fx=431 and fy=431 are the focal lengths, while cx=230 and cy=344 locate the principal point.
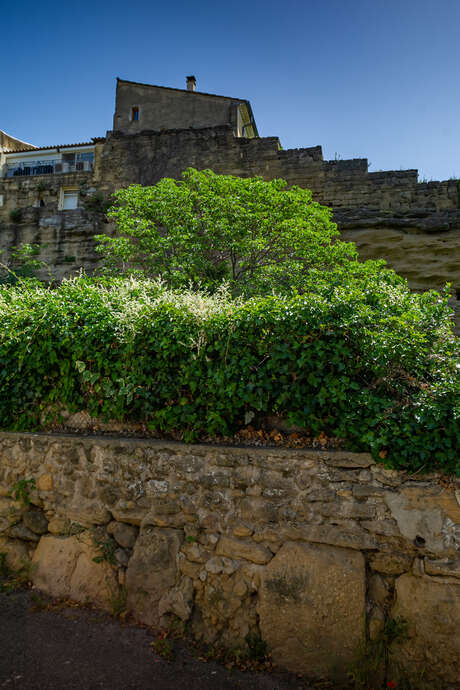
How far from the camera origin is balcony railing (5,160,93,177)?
2069 cm

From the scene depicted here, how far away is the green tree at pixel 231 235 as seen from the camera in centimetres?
767

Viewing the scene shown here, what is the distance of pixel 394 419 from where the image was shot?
9.68 feet

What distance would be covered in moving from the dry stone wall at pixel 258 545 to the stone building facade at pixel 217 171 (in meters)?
7.57

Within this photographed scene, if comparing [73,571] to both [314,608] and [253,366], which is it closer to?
[314,608]

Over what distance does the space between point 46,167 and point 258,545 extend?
2225 cm

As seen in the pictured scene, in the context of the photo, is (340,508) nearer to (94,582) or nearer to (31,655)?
(94,582)

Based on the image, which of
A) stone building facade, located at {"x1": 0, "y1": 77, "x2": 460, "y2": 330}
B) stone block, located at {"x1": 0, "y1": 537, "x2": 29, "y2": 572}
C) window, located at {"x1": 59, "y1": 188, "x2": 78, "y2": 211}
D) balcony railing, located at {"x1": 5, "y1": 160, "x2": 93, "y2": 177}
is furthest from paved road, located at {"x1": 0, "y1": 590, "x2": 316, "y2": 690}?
balcony railing, located at {"x1": 5, "y1": 160, "x2": 93, "y2": 177}

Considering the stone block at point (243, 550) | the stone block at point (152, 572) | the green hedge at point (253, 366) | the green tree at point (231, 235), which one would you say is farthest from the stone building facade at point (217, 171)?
the stone block at point (152, 572)

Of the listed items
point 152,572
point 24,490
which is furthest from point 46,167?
point 152,572

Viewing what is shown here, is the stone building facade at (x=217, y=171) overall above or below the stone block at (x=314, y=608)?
above

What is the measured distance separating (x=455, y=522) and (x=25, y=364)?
3.87 metres

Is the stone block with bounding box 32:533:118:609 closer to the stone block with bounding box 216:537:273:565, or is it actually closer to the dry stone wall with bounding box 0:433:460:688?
the dry stone wall with bounding box 0:433:460:688

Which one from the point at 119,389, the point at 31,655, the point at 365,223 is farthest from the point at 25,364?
the point at 365,223

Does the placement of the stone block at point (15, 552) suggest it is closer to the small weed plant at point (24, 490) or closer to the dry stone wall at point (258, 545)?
the dry stone wall at point (258, 545)
